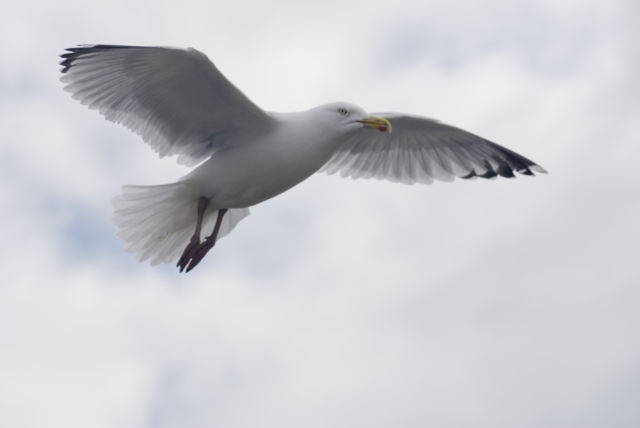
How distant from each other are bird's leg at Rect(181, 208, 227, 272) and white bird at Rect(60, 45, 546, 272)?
0.04 ft

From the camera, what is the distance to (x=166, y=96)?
1024 cm

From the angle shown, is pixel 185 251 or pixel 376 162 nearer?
pixel 185 251

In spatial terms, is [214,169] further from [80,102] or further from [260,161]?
[80,102]

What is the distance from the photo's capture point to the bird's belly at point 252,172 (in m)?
9.99

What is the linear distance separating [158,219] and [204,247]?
0.50 metres

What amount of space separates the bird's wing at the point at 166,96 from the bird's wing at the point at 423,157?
1.84 meters

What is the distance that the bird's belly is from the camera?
32.8 feet

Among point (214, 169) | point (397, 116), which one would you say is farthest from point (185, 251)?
point (397, 116)

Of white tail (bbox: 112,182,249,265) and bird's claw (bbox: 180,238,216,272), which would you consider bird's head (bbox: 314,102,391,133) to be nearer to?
white tail (bbox: 112,182,249,265)

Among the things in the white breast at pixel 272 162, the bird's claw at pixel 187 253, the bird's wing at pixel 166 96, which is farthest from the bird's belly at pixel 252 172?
the bird's claw at pixel 187 253

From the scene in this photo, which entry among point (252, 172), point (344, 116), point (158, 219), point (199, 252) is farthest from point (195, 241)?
point (344, 116)

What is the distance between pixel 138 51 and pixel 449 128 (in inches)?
128

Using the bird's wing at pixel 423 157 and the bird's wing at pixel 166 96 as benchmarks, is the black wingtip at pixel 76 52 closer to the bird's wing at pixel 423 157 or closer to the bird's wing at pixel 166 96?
the bird's wing at pixel 166 96

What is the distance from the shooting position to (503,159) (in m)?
11.9
